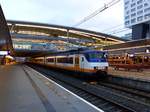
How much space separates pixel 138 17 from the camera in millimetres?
104000

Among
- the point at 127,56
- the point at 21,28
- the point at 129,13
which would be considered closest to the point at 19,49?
the point at 21,28

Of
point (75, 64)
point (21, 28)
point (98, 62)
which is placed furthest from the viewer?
point (21, 28)

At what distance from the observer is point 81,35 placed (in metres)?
104

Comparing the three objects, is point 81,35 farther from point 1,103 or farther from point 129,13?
point 1,103

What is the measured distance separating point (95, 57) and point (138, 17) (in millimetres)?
83412

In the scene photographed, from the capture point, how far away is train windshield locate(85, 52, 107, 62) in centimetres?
2414

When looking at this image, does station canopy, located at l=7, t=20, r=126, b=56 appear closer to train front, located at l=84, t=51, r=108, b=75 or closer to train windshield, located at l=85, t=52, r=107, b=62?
train windshield, located at l=85, t=52, r=107, b=62

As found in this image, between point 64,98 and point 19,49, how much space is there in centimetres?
7538

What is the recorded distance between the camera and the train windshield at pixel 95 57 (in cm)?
2414

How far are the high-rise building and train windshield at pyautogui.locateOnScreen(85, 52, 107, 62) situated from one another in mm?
59136

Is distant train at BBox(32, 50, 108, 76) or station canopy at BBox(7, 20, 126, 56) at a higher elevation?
station canopy at BBox(7, 20, 126, 56)

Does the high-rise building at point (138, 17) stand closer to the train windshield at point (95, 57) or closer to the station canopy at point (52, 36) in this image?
the station canopy at point (52, 36)

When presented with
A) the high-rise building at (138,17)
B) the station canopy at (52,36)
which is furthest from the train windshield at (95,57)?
the station canopy at (52,36)

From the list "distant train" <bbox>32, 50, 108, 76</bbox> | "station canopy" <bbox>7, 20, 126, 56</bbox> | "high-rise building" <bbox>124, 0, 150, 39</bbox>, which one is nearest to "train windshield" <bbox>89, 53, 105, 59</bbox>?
"distant train" <bbox>32, 50, 108, 76</bbox>
